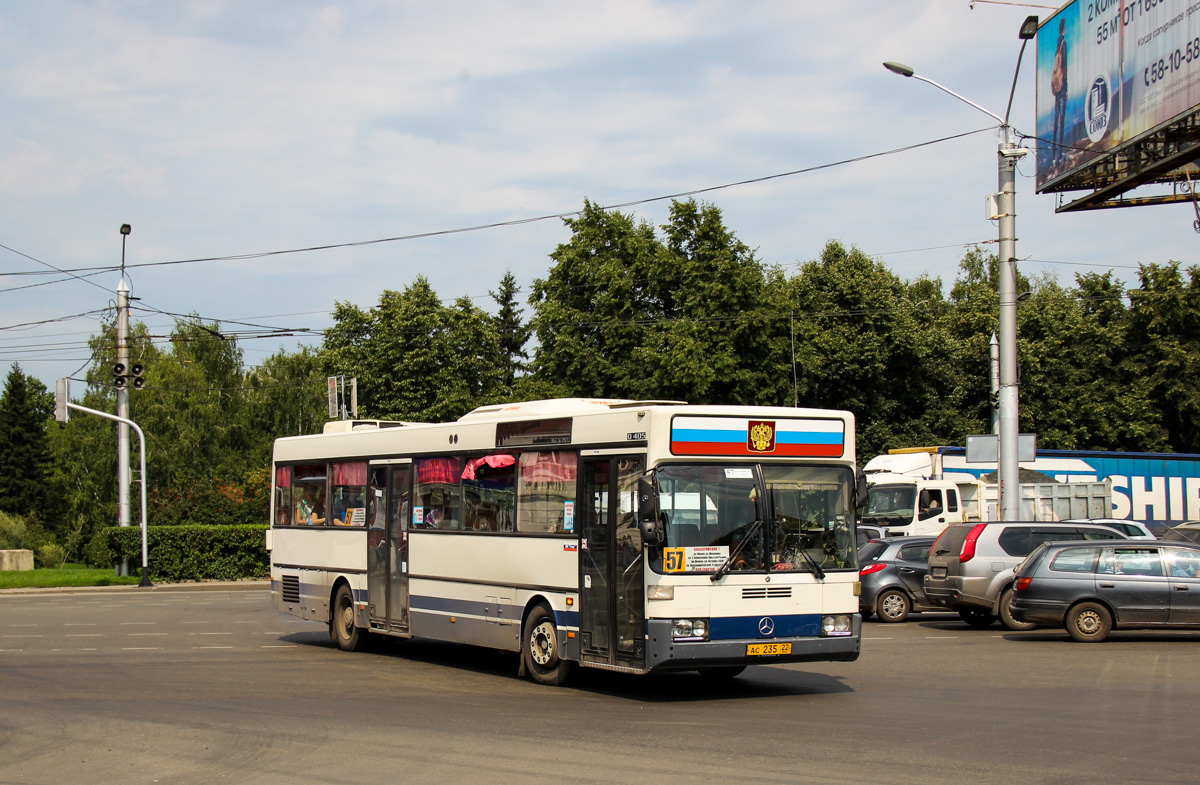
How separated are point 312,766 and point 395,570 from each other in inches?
289

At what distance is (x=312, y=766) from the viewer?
28.6 ft

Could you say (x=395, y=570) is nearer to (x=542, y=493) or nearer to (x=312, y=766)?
(x=542, y=493)

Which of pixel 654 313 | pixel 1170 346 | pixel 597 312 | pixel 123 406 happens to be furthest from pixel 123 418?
pixel 1170 346

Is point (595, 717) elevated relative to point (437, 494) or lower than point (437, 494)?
lower

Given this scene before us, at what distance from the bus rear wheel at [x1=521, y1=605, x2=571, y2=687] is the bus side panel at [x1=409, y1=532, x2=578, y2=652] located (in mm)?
150

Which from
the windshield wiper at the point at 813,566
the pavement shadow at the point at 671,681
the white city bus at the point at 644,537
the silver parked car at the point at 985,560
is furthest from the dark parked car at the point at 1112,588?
the windshield wiper at the point at 813,566

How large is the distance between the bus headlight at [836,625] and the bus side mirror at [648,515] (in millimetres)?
1921

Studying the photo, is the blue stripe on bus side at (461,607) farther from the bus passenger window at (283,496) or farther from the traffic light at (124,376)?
the traffic light at (124,376)

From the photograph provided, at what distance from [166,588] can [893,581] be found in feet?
69.2

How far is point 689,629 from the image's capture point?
11.3 m

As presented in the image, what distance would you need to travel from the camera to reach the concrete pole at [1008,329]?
2269cm

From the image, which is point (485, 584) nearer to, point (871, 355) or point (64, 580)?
point (64, 580)

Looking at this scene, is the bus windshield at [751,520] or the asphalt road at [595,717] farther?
the bus windshield at [751,520]

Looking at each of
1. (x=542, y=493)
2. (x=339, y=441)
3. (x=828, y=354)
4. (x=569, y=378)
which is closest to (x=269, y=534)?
(x=339, y=441)
